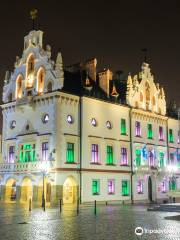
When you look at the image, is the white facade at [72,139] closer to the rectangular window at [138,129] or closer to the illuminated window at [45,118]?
the rectangular window at [138,129]

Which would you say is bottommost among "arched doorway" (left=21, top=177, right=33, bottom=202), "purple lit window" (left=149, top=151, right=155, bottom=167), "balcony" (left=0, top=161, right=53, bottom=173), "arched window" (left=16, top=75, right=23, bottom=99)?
"arched doorway" (left=21, top=177, right=33, bottom=202)

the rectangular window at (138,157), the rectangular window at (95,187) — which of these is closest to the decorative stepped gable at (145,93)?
the rectangular window at (138,157)

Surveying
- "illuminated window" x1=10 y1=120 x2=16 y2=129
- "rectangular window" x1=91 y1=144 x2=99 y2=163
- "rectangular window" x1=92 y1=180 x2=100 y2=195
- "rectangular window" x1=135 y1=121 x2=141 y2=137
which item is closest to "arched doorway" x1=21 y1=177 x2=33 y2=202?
"rectangular window" x1=92 y1=180 x2=100 y2=195

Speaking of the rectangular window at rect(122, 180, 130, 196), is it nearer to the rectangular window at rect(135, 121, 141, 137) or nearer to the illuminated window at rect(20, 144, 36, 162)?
the rectangular window at rect(135, 121, 141, 137)

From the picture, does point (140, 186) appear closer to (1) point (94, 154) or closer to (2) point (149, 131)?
(2) point (149, 131)

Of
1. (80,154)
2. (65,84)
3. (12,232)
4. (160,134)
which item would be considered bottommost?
(12,232)

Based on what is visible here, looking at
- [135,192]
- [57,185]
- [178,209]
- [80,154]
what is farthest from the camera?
[135,192]

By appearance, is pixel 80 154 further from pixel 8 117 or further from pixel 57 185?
pixel 8 117

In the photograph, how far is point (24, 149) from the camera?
48406 millimetres

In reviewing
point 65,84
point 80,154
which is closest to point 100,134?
point 80,154

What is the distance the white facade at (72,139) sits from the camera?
4541 cm

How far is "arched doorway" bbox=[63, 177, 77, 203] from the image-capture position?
45506 mm

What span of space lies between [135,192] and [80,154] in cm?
1118

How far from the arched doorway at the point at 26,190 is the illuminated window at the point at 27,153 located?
2.50m
